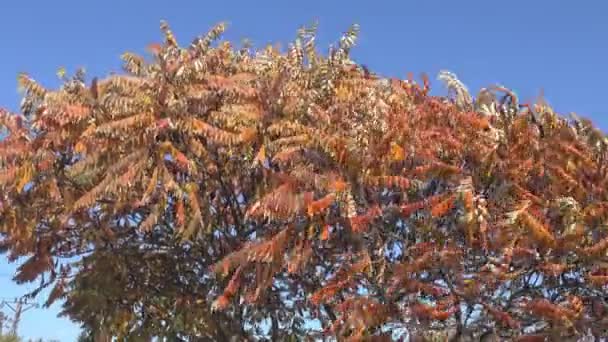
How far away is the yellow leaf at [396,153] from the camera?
485 inches

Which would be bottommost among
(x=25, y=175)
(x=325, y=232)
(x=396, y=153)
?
(x=325, y=232)

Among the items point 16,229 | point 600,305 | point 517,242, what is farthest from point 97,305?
point 600,305

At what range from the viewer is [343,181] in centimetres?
1226

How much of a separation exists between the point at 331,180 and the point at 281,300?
4445mm

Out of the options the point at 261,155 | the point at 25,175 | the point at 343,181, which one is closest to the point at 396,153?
the point at 343,181

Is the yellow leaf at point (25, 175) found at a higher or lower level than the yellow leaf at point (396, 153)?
higher

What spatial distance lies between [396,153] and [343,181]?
900mm

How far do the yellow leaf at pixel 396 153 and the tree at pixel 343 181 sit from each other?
0.07 ft

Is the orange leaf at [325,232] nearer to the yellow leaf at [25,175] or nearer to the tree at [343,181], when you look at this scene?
the tree at [343,181]

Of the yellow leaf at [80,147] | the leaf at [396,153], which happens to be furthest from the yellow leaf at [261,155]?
the yellow leaf at [80,147]

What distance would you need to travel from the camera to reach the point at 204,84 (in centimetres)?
1302

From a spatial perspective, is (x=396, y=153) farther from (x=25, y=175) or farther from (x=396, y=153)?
(x=25, y=175)

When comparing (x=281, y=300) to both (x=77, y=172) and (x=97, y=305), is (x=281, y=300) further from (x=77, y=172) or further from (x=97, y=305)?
(x=77, y=172)

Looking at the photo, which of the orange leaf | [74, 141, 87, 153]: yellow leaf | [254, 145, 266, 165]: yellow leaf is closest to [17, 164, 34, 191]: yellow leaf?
[74, 141, 87, 153]: yellow leaf
